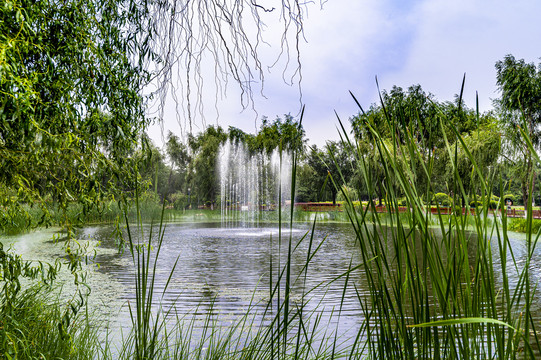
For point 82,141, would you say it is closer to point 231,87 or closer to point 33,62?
point 33,62

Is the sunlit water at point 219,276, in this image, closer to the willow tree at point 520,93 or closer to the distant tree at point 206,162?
the willow tree at point 520,93

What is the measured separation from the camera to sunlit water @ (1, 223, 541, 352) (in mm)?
3545

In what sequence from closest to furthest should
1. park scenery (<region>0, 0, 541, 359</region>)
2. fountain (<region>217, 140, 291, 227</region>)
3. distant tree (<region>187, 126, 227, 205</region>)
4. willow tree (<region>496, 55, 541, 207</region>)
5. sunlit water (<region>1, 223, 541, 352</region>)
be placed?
park scenery (<region>0, 0, 541, 359</region>)
sunlit water (<region>1, 223, 541, 352</region>)
willow tree (<region>496, 55, 541, 207</region>)
distant tree (<region>187, 126, 227, 205</region>)
fountain (<region>217, 140, 291, 227</region>)

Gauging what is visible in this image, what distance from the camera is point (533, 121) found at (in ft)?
39.7

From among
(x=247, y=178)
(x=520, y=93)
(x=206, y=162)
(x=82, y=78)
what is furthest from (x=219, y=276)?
(x=247, y=178)

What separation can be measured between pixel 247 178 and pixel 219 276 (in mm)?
16601

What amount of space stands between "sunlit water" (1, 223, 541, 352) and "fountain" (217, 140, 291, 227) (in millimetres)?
11878

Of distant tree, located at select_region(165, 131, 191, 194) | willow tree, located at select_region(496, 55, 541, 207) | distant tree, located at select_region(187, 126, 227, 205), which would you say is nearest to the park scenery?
willow tree, located at select_region(496, 55, 541, 207)

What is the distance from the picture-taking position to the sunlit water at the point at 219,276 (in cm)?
354

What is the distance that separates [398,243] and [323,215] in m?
16.3

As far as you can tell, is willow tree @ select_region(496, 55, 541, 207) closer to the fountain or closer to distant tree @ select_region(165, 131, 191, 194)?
the fountain

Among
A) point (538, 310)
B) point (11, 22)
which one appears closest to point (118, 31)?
point (11, 22)

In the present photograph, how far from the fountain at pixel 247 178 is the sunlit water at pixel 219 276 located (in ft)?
39.0

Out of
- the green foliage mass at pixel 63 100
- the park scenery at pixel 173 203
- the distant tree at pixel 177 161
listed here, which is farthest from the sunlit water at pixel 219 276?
the distant tree at pixel 177 161
